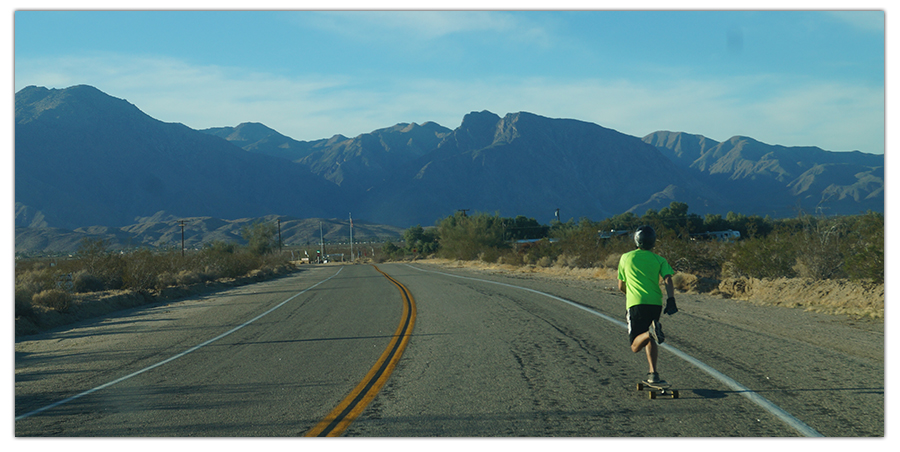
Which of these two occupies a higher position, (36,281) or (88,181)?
(88,181)

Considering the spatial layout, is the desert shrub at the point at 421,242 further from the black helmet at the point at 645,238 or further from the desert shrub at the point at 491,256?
the black helmet at the point at 645,238

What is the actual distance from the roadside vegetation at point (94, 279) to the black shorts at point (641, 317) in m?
14.8

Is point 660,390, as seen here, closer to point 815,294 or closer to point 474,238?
point 815,294

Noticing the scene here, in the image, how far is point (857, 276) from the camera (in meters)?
13.7

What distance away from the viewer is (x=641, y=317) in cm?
644

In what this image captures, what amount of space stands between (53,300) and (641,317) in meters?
17.4

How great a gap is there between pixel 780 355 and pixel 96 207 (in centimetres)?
18305

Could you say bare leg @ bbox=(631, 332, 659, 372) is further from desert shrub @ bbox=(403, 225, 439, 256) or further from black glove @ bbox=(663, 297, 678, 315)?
desert shrub @ bbox=(403, 225, 439, 256)

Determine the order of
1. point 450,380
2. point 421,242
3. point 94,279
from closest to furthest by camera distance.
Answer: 1. point 450,380
2. point 94,279
3. point 421,242

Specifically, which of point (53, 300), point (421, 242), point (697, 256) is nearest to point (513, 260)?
point (697, 256)

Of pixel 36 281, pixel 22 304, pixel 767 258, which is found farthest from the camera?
pixel 36 281

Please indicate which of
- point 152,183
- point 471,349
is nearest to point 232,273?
point 471,349

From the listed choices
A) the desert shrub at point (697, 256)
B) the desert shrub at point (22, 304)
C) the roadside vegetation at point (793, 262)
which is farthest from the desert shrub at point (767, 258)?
the desert shrub at point (22, 304)

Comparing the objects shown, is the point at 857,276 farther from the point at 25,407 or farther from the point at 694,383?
the point at 25,407
